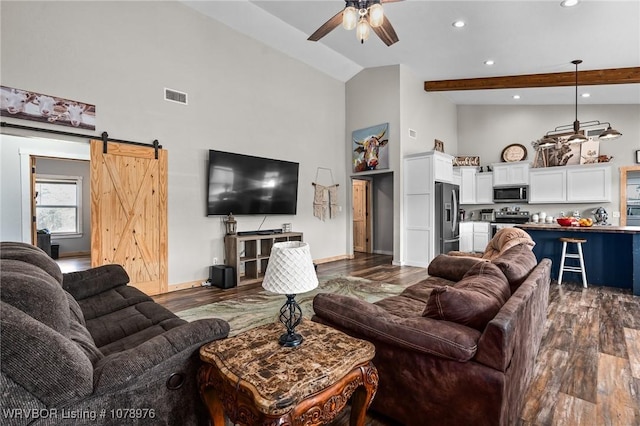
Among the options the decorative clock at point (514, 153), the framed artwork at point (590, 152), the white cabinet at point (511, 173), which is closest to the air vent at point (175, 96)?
the white cabinet at point (511, 173)

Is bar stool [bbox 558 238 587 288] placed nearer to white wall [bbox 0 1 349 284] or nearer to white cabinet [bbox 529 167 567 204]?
white cabinet [bbox 529 167 567 204]

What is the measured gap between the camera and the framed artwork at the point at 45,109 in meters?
3.35

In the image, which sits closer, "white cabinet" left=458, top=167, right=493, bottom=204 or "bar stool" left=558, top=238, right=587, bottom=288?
"bar stool" left=558, top=238, right=587, bottom=288

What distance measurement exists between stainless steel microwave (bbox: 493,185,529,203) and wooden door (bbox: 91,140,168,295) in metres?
7.61

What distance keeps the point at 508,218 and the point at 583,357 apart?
5.78 metres

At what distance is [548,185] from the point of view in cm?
726

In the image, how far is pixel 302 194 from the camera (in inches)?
260

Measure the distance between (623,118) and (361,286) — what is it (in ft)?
22.8

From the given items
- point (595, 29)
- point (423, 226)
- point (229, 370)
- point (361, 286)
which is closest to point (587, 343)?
point (361, 286)

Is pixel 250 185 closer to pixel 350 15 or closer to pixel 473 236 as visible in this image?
pixel 350 15

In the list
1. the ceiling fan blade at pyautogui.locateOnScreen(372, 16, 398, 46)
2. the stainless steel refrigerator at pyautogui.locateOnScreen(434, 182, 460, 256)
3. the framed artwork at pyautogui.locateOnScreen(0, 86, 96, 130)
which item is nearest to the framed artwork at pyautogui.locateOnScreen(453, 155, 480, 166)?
the stainless steel refrigerator at pyautogui.locateOnScreen(434, 182, 460, 256)

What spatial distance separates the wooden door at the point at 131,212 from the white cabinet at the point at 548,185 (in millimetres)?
7942

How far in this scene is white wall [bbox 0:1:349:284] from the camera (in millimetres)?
3596

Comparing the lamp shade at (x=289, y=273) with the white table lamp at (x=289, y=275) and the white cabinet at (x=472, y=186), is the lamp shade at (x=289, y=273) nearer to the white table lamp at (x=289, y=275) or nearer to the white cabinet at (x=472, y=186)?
the white table lamp at (x=289, y=275)
